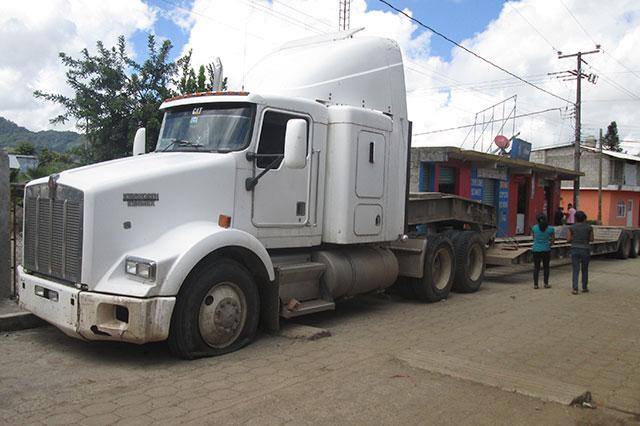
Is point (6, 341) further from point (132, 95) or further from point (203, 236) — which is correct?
point (132, 95)

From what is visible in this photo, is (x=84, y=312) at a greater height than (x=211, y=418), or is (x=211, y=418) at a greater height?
(x=84, y=312)

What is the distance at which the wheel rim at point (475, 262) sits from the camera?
1129cm

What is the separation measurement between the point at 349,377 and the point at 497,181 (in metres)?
17.7

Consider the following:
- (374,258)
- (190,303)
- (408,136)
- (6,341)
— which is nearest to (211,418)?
(190,303)

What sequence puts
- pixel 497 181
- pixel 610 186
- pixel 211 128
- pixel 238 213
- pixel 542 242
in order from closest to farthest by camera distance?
pixel 238 213, pixel 211 128, pixel 542 242, pixel 497 181, pixel 610 186

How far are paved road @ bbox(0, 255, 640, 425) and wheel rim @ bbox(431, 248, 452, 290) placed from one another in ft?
6.41

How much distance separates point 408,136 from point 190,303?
487cm

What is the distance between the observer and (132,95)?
1636 centimetres

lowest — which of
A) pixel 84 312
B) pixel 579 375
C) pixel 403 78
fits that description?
pixel 579 375

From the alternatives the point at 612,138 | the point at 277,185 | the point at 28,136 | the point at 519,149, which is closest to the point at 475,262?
the point at 277,185

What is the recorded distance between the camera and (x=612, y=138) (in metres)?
70.7

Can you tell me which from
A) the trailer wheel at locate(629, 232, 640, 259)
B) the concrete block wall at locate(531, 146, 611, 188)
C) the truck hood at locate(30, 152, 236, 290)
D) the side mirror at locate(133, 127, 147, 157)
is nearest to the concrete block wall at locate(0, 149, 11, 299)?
the truck hood at locate(30, 152, 236, 290)

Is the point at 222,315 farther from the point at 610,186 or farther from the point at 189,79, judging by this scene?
the point at 610,186

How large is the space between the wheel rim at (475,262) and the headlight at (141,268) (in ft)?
24.6
